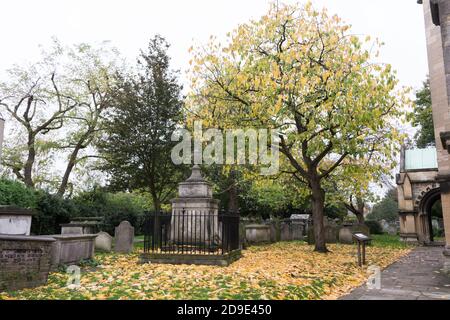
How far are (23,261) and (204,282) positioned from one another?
4.02m

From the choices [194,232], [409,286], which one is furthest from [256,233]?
[409,286]

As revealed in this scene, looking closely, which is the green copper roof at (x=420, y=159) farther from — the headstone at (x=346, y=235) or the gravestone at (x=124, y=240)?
the gravestone at (x=124, y=240)

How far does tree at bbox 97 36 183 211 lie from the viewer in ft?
63.5

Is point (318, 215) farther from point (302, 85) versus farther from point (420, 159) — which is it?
point (420, 159)

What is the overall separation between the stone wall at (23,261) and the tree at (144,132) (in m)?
11.5

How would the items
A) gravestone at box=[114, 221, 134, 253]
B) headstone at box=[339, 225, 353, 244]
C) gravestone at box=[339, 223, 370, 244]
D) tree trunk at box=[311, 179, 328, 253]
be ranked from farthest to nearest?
headstone at box=[339, 225, 353, 244] → gravestone at box=[339, 223, 370, 244] → tree trunk at box=[311, 179, 328, 253] → gravestone at box=[114, 221, 134, 253]

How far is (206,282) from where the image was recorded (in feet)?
26.2

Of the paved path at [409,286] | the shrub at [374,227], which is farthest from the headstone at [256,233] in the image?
the shrub at [374,227]

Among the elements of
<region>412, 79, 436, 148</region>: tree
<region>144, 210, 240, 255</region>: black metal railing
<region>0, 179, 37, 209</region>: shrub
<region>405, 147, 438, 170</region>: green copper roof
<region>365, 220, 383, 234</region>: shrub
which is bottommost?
<region>365, 220, 383, 234</region>: shrub

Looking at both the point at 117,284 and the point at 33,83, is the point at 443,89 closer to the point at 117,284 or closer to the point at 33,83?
the point at 117,284

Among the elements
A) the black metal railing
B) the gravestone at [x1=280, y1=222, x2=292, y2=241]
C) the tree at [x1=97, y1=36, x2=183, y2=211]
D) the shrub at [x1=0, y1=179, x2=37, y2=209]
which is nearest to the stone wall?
the black metal railing

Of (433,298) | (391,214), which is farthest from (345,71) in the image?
(391,214)

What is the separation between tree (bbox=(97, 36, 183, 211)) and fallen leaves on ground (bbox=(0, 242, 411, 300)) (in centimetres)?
898

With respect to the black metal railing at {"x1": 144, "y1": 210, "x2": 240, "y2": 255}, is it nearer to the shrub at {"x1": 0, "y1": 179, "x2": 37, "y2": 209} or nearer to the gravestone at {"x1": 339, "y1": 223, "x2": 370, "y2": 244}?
the shrub at {"x1": 0, "y1": 179, "x2": 37, "y2": 209}
